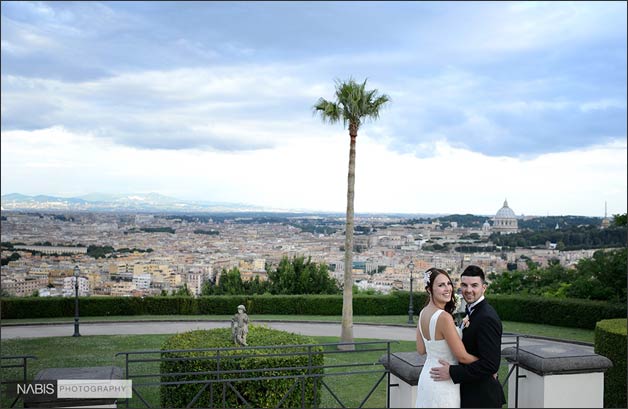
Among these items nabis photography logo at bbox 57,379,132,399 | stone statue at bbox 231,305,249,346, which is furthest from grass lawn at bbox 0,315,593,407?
nabis photography logo at bbox 57,379,132,399

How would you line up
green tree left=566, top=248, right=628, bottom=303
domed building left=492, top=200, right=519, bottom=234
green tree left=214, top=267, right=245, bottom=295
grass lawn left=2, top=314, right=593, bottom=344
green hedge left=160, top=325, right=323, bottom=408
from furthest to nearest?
domed building left=492, top=200, right=519, bottom=234, green tree left=214, top=267, right=245, bottom=295, green tree left=566, top=248, right=628, bottom=303, grass lawn left=2, top=314, right=593, bottom=344, green hedge left=160, top=325, right=323, bottom=408

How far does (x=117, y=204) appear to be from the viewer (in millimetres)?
99750

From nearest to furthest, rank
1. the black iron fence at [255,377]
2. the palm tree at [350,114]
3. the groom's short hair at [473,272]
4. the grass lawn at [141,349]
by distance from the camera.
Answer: the groom's short hair at [473,272] < the black iron fence at [255,377] < the grass lawn at [141,349] < the palm tree at [350,114]

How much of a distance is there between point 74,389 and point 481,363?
328cm

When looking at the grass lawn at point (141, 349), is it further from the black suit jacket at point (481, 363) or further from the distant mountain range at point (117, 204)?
the distant mountain range at point (117, 204)

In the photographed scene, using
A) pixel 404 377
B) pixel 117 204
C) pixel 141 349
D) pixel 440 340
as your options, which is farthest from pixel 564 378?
pixel 117 204

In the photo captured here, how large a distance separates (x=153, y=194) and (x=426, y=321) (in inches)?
4023

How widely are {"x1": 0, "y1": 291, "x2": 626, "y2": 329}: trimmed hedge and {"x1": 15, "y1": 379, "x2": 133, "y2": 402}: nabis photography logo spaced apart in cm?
1929

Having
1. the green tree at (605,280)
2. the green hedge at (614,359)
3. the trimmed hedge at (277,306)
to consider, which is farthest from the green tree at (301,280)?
the green hedge at (614,359)

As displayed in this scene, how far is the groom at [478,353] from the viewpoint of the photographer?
3.83 metres

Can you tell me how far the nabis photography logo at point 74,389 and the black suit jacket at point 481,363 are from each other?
110 inches

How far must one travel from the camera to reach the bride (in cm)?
384

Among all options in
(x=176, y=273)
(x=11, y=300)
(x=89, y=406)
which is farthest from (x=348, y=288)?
(x=176, y=273)

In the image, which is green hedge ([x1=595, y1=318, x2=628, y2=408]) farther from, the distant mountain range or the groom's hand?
the distant mountain range
